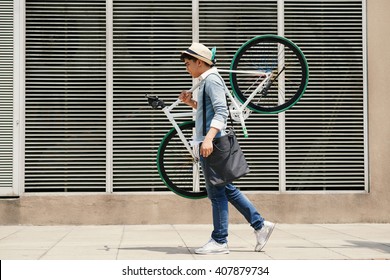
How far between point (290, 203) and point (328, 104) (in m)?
1.64

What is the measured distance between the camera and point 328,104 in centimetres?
1202

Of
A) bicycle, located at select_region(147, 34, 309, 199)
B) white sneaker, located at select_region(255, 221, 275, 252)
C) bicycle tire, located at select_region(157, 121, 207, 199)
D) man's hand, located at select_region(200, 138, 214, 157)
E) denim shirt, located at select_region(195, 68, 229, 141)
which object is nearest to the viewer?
man's hand, located at select_region(200, 138, 214, 157)

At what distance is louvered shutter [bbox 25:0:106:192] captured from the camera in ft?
38.4

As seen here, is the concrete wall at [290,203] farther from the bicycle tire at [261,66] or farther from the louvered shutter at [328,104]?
the bicycle tire at [261,66]

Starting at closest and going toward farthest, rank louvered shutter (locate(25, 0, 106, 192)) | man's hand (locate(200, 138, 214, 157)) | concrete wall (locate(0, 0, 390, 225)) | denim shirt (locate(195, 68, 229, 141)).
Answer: man's hand (locate(200, 138, 214, 157))
denim shirt (locate(195, 68, 229, 141))
concrete wall (locate(0, 0, 390, 225))
louvered shutter (locate(25, 0, 106, 192))

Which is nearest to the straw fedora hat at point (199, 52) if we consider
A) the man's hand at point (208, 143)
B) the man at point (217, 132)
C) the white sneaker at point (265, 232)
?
the man at point (217, 132)

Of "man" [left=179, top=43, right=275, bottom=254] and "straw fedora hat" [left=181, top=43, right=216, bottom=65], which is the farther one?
"straw fedora hat" [left=181, top=43, right=216, bottom=65]

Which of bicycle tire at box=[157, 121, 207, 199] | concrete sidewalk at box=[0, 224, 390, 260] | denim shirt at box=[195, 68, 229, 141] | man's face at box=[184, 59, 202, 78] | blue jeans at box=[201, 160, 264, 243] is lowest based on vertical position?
concrete sidewalk at box=[0, 224, 390, 260]

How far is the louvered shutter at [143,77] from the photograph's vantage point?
464 inches

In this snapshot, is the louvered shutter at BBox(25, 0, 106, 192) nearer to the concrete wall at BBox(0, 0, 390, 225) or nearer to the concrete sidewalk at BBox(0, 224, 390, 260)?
the concrete wall at BBox(0, 0, 390, 225)

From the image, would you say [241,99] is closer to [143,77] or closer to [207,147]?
[207,147]

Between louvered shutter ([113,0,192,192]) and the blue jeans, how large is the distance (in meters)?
3.85

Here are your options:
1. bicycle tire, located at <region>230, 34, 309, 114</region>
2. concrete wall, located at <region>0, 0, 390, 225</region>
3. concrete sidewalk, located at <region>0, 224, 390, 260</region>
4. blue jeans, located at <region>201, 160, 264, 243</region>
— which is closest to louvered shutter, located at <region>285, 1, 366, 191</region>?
concrete wall, located at <region>0, 0, 390, 225</region>

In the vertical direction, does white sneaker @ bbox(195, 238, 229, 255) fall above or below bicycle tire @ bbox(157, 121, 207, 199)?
below
